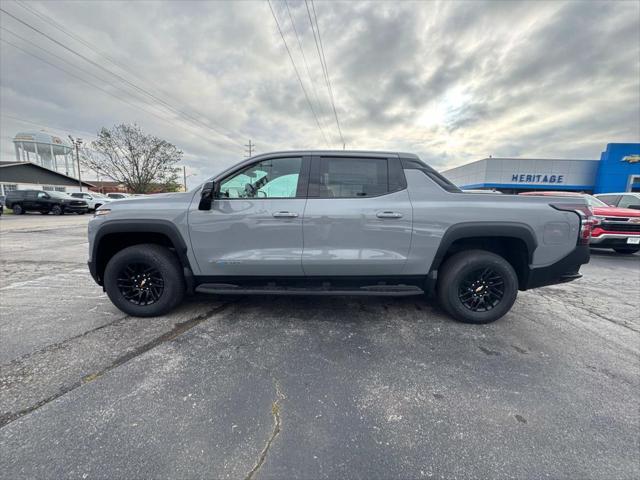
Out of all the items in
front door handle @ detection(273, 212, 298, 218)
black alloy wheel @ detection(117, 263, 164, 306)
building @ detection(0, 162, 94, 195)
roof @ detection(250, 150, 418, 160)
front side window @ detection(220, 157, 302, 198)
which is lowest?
black alloy wheel @ detection(117, 263, 164, 306)

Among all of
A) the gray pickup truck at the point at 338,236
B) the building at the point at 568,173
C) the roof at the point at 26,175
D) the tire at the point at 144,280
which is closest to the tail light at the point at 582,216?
the gray pickup truck at the point at 338,236

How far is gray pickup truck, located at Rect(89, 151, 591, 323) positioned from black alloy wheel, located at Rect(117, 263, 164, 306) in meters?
0.01

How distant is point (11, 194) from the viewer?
62.5 feet

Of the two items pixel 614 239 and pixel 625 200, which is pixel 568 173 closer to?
→ pixel 625 200

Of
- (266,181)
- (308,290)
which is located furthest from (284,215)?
(308,290)

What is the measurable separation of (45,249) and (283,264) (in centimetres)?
817

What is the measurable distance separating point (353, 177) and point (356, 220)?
1.74 feet

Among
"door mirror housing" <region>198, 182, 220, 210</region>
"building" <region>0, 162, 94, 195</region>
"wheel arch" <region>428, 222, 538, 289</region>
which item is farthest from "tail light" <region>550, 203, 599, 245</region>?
"building" <region>0, 162, 94, 195</region>

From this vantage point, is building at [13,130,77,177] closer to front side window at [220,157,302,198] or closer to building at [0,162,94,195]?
building at [0,162,94,195]

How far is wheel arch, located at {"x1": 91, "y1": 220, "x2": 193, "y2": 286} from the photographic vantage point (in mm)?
2877

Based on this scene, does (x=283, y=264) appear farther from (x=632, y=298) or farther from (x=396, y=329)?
(x=632, y=298)

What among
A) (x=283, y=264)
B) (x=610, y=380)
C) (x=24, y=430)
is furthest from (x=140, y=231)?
(x=610, y=380)

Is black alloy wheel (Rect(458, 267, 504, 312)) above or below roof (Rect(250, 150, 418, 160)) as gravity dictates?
below

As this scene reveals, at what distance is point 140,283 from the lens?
10.1ft
